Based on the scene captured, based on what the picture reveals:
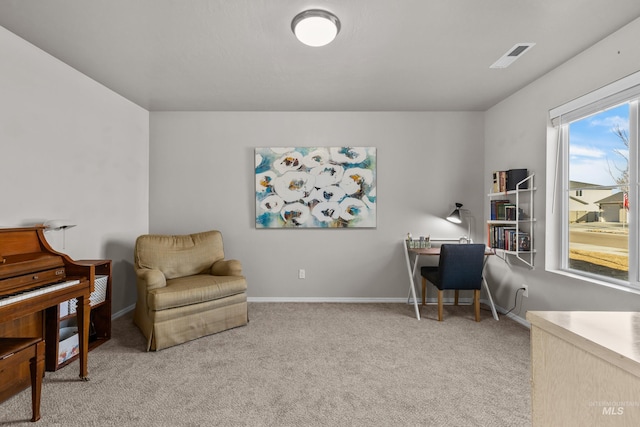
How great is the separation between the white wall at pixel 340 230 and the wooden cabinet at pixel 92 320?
4.00 feet

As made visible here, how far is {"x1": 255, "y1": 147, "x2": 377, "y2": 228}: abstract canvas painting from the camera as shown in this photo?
3770 mm

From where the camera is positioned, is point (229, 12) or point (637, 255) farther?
point (637, 255)

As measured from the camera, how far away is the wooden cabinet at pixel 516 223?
2.98 metres

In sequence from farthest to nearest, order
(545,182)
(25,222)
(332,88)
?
(332,88), (545,182), (25,222)

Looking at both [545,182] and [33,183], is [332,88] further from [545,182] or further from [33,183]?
[33,183]

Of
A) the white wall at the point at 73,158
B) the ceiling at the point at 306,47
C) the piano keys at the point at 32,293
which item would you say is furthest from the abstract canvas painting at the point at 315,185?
the piano keys at the point at 32,293

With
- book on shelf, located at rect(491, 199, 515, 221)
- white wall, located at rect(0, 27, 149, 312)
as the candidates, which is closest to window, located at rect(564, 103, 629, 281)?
book on shelf, located at rect(491, 199, 515, 221)

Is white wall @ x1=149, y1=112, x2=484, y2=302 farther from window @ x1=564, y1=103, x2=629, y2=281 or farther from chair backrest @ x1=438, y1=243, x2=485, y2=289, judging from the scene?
window @ x1=564, y1=103, x2=629, y2=281

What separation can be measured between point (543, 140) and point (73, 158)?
423 centimetres

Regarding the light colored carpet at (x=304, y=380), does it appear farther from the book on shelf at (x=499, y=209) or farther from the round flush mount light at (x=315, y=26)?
the round flush mount light at (x=315, y=26)

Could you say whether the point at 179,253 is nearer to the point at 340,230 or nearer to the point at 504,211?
the point at 340,230

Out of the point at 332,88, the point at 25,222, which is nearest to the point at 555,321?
the point at 332,88

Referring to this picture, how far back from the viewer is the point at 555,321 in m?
0.70

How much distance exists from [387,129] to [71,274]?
3395mm
